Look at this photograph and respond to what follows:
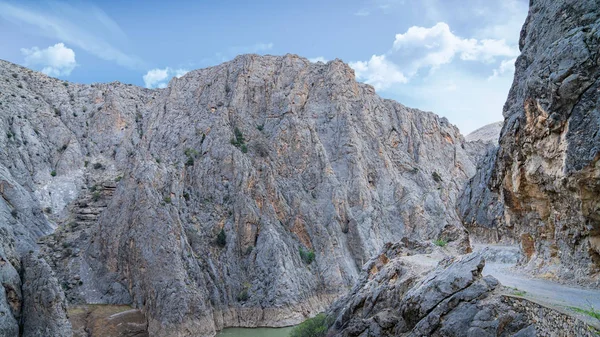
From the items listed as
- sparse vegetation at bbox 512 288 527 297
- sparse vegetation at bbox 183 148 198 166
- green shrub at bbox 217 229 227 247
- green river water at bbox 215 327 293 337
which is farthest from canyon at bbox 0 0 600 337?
green river water at bbox 215 327 293 337

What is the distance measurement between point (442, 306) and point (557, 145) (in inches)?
237

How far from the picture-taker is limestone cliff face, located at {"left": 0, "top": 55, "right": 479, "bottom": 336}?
46.6 m

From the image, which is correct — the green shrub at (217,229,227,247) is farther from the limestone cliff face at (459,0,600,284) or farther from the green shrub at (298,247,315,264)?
the limestone cliff face at (459,0,600,284)

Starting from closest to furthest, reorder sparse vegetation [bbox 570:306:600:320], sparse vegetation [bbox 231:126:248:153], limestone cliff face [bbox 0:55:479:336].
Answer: sparse vegetation [bbox 570:306:600:320] < limestone cliff face [bbox 0:55:479:336] < sparse vegetation [bbox 231:126:248:153]

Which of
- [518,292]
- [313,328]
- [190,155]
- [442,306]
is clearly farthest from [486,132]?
[518,292]

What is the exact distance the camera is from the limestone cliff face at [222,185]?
153ft

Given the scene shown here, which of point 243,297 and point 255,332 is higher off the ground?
point 243,297

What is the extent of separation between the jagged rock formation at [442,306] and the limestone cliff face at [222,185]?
9.72 meters

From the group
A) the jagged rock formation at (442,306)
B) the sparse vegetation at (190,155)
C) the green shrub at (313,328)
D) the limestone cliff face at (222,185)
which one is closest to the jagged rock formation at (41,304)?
the limestone cliff face at (222,185)

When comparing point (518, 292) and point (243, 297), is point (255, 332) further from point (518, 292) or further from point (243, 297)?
point (518, 292)

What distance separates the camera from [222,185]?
191 feet

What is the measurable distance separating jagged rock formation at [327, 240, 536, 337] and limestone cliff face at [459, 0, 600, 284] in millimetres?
2840

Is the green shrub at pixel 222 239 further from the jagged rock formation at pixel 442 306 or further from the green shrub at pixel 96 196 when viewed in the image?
the jagged rock formation at pixel 442 306

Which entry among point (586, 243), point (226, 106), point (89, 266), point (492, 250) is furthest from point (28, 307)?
point (226, 106)
